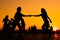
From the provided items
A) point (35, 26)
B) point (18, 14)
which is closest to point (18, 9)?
point (18, 14)

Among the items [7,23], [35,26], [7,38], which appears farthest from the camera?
[35,26]

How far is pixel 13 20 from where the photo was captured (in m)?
20.0

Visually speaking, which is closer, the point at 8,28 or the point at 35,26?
the point at 8,28

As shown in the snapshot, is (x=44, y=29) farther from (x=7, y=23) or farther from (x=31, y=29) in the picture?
(x=31, y=29)

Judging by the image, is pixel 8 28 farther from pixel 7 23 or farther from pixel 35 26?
pixel 35 26

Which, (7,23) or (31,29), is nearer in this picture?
(7,23)

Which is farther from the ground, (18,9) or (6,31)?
(18,9)

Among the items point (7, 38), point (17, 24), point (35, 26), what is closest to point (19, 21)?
point (17, 24)

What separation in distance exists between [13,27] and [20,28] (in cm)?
52

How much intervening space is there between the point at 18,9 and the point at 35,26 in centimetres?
539

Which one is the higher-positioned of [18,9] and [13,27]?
[18,9]

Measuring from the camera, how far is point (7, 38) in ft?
63.2

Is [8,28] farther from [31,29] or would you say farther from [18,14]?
[31,29]

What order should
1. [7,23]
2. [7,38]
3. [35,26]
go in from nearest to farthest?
[7,38] < [7,23] < [35,26]
